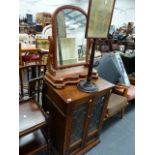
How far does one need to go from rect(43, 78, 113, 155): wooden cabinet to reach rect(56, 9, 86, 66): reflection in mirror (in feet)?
0.90

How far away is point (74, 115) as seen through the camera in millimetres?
1387

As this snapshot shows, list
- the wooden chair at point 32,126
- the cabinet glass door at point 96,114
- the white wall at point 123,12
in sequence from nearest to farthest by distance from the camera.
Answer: the wooden chair at point 32,126 < the cabinet glass door at point 96,114 < the white wall at point 123,12

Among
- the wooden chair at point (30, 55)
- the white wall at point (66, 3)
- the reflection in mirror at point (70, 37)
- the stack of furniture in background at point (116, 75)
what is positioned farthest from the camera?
the white wall at point (66, 3)

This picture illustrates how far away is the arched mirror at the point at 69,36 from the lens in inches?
53.0

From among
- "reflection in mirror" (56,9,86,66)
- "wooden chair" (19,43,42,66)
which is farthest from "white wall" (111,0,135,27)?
"reflection in mirror" (56,9,86,66)

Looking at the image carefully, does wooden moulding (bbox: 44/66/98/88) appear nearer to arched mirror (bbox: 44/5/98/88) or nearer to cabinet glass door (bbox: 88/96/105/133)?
arched mirror (bbox: 44/5/98/88)

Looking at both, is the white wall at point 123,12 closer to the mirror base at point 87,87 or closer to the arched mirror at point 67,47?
the arched mirror at point 67,47

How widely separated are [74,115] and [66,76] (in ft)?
1.17

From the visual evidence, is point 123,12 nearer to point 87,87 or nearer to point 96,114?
point 96,114

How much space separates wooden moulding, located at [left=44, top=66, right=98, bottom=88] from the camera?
4.66 ft

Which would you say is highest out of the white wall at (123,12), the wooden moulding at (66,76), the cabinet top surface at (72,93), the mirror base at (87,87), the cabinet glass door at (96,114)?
the white wall at (123,12)

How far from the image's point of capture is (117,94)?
2.38 meters

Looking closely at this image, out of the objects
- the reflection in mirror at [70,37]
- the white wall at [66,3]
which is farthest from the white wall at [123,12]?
the reflection in mirror at [70,37]
